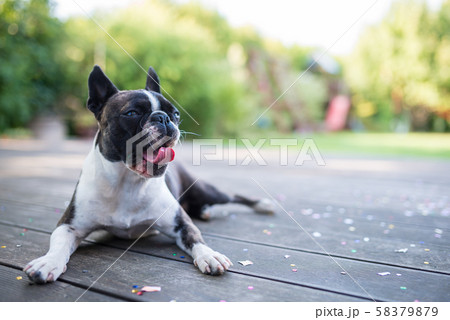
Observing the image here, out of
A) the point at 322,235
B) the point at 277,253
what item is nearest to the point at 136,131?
the point at 277,253

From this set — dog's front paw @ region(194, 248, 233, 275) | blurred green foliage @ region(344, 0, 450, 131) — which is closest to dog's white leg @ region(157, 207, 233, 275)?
dog's front paw @ region(194, 248, 233, 275)

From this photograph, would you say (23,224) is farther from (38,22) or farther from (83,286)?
(38,22)

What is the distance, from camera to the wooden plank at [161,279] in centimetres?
168

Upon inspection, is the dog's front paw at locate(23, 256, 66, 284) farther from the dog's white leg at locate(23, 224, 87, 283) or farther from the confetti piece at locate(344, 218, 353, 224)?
the confetti piece at locate(344, 218, 353, 224)

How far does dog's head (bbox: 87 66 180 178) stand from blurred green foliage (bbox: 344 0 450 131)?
2487 centimetres

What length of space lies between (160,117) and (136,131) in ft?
0.54

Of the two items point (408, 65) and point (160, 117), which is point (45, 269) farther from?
point (408, 65)

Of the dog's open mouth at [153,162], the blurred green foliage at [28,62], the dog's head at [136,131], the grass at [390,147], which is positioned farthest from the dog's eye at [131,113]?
the grass at [390,147]

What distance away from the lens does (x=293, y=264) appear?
2117 mm

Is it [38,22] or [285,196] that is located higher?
[38,22]

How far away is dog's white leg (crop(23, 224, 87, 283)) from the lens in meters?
1.75

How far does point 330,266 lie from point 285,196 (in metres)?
2.30

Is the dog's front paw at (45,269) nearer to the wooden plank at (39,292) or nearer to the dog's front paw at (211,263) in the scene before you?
the wooden plank at (39,292)

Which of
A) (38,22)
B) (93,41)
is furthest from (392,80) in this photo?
(38,22)
